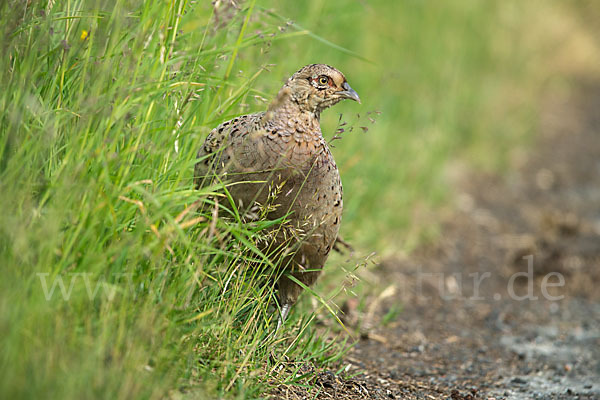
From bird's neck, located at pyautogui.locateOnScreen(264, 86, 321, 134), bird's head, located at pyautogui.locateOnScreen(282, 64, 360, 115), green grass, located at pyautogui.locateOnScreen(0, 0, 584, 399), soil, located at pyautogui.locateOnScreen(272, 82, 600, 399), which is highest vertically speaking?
A: bird's head, located at pyautogui.locateOnScreen(282, 64, 360, 115)

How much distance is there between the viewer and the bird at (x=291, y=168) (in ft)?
9.26

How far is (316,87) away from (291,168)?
402mm

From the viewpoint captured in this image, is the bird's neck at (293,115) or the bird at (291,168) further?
the bird's neck at (293,115)

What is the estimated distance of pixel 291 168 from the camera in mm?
2842

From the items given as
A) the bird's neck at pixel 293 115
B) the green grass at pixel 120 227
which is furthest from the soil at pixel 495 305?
the bird's neck at pixel 293 115

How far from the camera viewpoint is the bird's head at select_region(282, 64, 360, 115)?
3.00 m

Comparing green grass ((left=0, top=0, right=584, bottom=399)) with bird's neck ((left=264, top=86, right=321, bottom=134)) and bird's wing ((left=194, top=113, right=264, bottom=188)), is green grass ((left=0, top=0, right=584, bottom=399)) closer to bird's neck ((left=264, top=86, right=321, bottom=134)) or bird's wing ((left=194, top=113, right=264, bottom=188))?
bird's wing ((left=194, top=113, right=264, bottom=188))

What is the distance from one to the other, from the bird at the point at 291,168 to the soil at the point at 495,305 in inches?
22.3

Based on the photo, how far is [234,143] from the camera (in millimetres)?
2893

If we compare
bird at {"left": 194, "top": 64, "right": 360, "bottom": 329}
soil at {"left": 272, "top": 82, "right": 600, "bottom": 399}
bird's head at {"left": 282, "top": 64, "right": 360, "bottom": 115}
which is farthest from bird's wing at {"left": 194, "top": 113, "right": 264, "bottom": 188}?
soil at {"left": 272, "top": 82, "right": 600, "bottom": 399}

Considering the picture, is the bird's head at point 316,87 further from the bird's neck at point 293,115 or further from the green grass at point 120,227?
the green grass at point 120,227

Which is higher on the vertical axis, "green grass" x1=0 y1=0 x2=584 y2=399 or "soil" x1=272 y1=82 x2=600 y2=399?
"green grass" x1=0 y1=0 x2=584 y2=399

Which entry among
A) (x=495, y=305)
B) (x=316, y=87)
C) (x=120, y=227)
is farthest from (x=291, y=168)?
(x=495, y=305)

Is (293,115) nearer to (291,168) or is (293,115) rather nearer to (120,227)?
(291,168)
